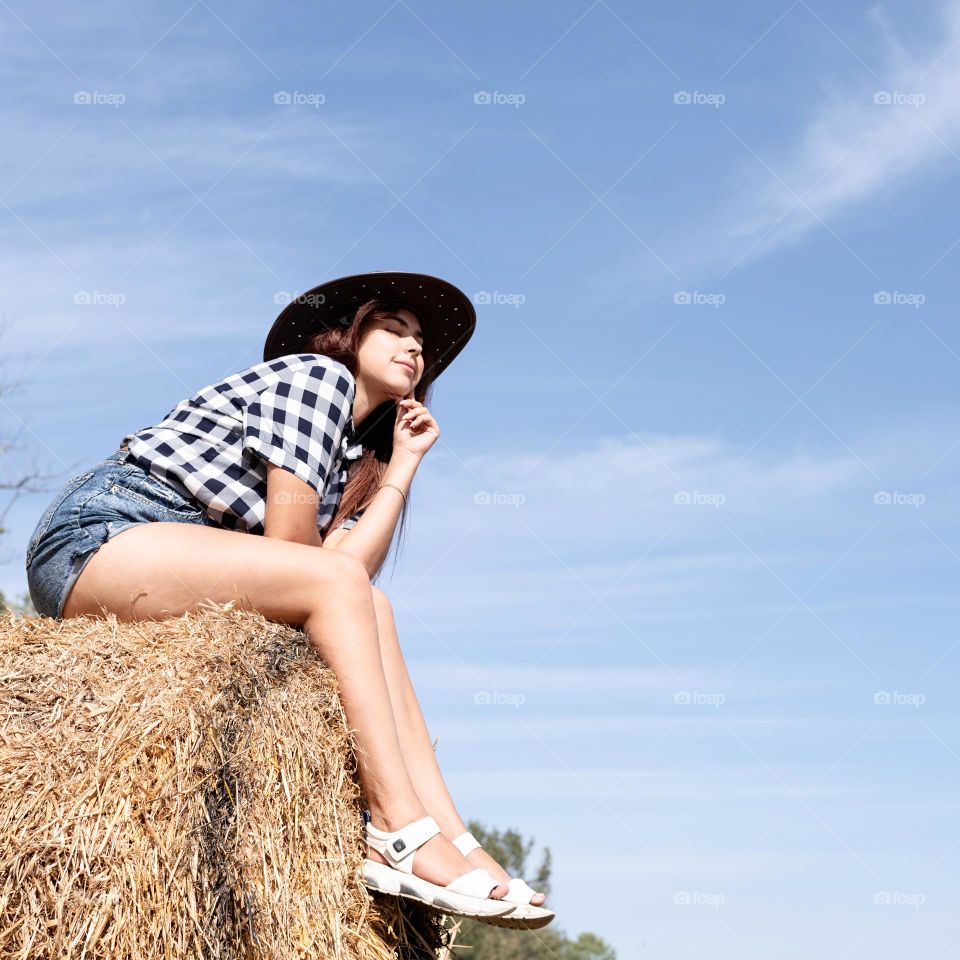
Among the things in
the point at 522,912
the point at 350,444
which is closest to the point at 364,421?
the point at 350,444

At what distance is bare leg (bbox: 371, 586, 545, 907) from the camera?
341 centimetres

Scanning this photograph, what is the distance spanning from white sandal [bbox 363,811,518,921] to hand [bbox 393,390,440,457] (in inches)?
54.7

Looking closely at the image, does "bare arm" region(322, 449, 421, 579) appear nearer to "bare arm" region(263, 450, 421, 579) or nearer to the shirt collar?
"bare arm" region(263, 450, 421, 579)

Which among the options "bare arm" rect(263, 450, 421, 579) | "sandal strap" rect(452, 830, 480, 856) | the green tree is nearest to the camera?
"sandal strap" rect(452, 830, 480, 856)

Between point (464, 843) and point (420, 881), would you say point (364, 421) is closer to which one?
point (464, 843)

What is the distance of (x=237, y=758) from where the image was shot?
2986mm

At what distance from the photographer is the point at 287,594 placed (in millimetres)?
3305

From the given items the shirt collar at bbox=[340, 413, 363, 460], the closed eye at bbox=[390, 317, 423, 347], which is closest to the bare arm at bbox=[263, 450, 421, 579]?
the shirt collar at bbox=[340, 413, 363, 460]

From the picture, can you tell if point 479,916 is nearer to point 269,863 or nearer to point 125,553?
point 269,863

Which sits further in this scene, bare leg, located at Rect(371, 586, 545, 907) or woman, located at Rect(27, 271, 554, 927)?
bare leg, located at Rect(371, 586, 545, 907)

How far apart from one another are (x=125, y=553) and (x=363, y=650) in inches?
30.0

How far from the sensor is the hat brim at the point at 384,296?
423 centimetres

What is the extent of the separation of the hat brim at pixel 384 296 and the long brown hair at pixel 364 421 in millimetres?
57

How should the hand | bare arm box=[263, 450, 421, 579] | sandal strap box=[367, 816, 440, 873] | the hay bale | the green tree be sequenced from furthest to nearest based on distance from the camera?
1. the green tree
2. the hand
3. bare arm box=[263, 450, 421, 579]
4. sandal strap box=[367, 816, 440, 873]
5. the hay bale
